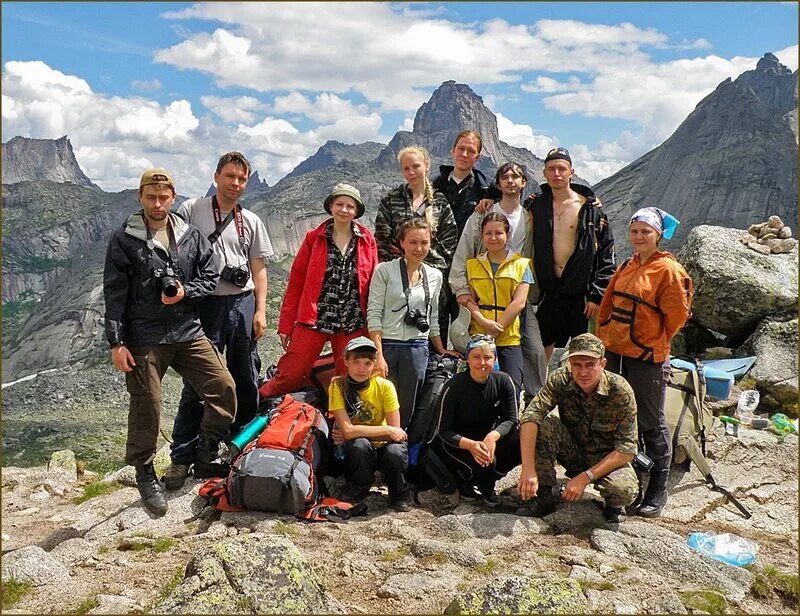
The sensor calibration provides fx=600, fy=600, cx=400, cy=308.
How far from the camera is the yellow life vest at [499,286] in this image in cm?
975

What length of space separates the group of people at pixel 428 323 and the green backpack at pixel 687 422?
1.25m

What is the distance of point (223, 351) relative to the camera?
10.0 m

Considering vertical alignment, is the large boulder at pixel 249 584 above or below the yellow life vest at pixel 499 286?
below

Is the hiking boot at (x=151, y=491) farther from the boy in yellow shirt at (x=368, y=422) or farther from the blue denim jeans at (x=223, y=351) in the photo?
the boy in yellow shirt at (x=368, y=422)

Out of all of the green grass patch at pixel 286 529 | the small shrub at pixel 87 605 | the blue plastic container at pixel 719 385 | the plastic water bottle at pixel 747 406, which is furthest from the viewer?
the blue plastic container at pixel 719 385

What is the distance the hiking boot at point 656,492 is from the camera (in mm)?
9289

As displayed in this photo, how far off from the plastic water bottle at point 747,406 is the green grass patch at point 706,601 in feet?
26.0

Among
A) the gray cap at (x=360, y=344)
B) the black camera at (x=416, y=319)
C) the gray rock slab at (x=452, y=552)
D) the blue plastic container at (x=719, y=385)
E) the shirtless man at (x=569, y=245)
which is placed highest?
the shirtless man at (x=569, y=245)

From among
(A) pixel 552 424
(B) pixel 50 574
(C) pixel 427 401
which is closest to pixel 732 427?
(A) pixel 552 424

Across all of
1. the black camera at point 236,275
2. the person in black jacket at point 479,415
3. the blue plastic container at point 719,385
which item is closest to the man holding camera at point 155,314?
the black camera at point 236,275

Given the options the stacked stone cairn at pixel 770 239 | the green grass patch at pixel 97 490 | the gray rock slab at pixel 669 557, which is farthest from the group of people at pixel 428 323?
the stacked stone cairn at pixel 770 239

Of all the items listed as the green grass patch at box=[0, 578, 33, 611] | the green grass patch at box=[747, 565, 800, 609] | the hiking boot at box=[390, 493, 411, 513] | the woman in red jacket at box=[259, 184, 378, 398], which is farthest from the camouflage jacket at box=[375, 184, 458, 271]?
the green grass patch at box=[0, 578, 33, 611]

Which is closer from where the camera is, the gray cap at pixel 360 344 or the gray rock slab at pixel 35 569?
the gray rock slab at pixel 35 569

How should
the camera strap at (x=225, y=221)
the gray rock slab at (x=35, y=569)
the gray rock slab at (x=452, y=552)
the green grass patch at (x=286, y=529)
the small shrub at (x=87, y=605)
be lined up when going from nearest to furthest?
the small shrub at (x=87, y=605)
the gray rock slab at (x=35, y=569)
the gray rock slab at (x=452, y=552)
the green grass patch at (x=286, y=529)
the camera strap at (x=225, y=221)
